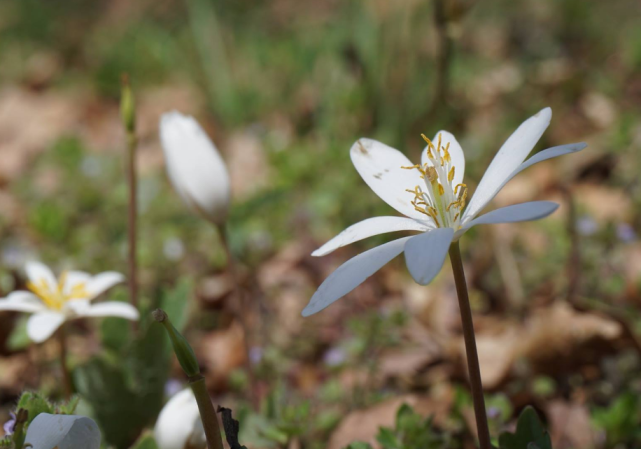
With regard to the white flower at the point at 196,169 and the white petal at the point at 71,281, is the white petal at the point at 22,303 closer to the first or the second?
the white petal at the point at 71,281

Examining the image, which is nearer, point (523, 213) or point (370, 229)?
point (523, 213)

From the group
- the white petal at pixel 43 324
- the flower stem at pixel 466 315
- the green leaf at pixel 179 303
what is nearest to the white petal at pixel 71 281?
the white petal at pixel 43 324

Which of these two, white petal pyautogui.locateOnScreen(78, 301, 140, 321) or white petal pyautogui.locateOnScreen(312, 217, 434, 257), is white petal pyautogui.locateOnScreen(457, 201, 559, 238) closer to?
white petal pyautogui.locateOnScreen(312, 217, 434, 257)

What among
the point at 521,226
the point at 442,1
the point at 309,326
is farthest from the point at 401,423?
the point at 442,1

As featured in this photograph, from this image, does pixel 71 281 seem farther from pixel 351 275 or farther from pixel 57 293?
pixel 351 275

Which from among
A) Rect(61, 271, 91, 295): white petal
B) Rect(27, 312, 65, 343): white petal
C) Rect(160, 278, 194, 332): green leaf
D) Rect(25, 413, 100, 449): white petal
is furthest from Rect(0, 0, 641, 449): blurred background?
Rect(25, 413, 100, 449): white petal

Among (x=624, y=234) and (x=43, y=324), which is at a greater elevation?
(x=624, y=234)

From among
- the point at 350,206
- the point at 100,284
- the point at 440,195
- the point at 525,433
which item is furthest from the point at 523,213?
the point at 350,206
